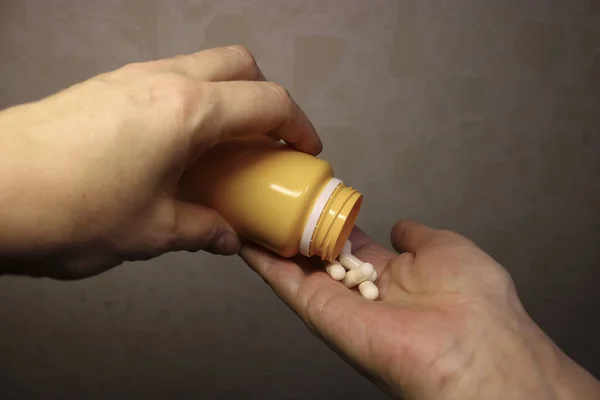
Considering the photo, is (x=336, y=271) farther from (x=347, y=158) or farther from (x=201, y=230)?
(x=347, y=158)

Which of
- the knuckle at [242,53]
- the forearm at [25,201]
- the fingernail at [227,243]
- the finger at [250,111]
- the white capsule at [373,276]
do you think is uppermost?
the knuckle at [242,53]

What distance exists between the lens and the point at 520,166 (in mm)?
830

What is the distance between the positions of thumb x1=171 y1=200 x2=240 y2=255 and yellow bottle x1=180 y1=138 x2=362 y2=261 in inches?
0.5

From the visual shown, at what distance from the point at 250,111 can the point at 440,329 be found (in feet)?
0.89

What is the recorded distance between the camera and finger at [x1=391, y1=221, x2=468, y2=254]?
0.58m

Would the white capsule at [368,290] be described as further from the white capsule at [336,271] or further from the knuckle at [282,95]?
the knuckle at [282,95]

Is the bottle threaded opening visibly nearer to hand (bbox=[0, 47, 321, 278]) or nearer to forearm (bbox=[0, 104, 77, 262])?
hand (bbox=[0, 47, 321, 278])

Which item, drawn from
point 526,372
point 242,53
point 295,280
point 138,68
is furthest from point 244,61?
point 526,372

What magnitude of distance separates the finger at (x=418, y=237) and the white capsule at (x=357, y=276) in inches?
3.2

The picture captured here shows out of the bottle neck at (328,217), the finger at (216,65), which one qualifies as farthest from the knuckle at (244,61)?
the bottle neck at (328,217)

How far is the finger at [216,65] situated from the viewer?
0.45 m

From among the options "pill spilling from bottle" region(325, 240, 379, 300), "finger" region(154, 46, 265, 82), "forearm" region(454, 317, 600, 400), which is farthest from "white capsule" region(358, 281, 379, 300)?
"finger" region(154, 46, 265, 82)

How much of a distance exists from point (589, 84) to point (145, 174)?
2.46 ft

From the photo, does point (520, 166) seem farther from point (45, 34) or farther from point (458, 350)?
point (45, 34)
